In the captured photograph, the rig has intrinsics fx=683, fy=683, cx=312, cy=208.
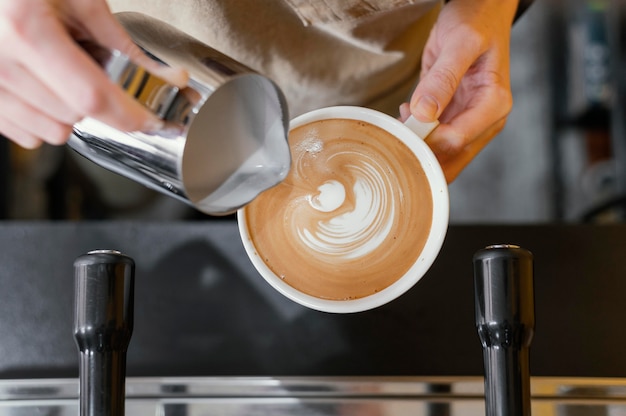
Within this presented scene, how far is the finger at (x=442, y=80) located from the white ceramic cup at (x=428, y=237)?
0.06ft

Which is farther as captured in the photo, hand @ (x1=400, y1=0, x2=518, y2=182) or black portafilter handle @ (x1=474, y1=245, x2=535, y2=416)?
hand @ (x1=400, y1=0, x2=518, y2=182)

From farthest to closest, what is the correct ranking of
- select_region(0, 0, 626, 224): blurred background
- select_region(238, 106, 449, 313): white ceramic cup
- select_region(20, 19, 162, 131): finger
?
select_region(0, 0, 626, 224): blurred background → select_region(238, 106, 449, 313): white ceramic cup → select_region(20, 19, 162, 131): finger

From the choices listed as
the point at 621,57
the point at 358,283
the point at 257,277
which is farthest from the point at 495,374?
the point at 621,57

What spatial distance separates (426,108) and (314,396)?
1.03 feet

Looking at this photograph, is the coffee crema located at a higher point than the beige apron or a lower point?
lower

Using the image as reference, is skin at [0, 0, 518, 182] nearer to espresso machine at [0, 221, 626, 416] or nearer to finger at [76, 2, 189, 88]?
finger at [76, 2, 189, 88]

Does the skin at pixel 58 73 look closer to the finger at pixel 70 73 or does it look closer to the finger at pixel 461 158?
the finger at pixel 70 73

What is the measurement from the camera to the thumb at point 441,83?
660mm

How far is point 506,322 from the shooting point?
19.7 inches

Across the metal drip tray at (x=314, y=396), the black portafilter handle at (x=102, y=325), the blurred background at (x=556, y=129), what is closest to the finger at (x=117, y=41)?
the black portafilter handle at (x=102, y=325)

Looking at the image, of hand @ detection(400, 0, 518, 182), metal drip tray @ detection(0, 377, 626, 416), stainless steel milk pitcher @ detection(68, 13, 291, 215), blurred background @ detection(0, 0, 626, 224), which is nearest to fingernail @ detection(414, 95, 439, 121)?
hand @ detection(400, 0, 518, 182)

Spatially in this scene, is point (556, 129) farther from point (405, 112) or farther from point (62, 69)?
point (62, 69)

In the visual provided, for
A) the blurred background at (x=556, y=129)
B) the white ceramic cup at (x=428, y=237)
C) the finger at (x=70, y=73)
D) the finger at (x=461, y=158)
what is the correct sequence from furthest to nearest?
the blurred background at (x=556, y=129)
the finger at (x=461, y=158)
the white ceramic cup at (x=428, y=237)
the finger at (x=70, y=73)

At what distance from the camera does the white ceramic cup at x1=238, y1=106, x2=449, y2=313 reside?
24.2 inches
